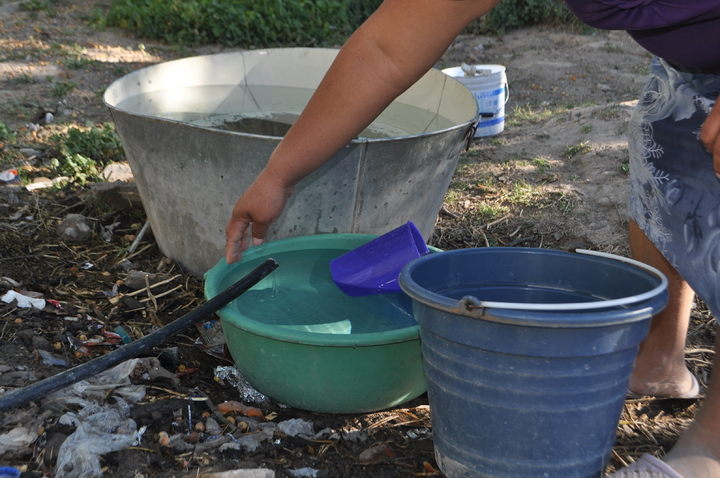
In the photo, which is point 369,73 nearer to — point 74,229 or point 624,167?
point 74,229

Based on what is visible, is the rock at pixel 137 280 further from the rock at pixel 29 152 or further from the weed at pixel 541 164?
the weed at pixel 541 164

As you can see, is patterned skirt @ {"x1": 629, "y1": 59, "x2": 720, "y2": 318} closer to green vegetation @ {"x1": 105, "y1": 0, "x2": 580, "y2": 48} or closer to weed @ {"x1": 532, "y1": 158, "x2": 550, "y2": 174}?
weed @ {"x1": 532, "y1": 158, "x2": 550, "y2": 174}

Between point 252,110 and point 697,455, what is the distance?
252 centimetres

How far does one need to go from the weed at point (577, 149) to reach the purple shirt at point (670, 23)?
2.50 metres

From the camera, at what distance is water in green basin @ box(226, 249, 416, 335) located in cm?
202

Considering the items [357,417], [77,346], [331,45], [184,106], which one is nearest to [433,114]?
[184,106]

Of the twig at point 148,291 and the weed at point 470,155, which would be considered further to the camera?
the weed at point 470,155

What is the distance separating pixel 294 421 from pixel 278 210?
2.02ft

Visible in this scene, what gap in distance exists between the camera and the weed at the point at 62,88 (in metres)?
4.52

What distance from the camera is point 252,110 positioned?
10.4ft

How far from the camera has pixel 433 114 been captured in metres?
2.90

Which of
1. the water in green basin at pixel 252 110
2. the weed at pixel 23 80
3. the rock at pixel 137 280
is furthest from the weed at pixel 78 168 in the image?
the weed at pixel 23 80

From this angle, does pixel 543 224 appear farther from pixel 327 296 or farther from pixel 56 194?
pixel 56 194

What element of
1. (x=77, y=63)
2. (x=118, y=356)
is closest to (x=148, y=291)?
(x=118, y=356)
